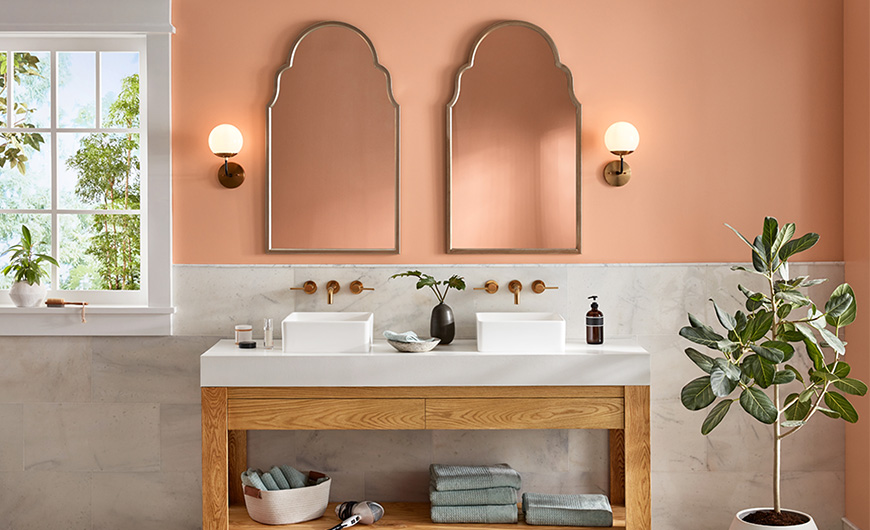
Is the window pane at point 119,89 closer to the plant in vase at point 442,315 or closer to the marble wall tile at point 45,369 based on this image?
the marble wall tile at point 45,369

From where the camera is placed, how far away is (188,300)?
2977 millimetres

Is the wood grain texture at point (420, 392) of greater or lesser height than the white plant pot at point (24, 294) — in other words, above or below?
below

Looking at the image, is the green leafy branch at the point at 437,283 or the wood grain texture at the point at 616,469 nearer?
the green leafy branch at the point at 437,283

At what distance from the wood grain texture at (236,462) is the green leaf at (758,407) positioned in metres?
1.91

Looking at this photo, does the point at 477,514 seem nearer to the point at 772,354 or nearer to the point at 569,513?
the point at 569,513

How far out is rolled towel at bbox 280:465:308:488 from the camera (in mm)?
2809

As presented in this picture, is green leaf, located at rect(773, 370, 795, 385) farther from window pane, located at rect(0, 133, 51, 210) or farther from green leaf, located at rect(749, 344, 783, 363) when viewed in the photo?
window pane, located at rect(0, 133, 51, 210)

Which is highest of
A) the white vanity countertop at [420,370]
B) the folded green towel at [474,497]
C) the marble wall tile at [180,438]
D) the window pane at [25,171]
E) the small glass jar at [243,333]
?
the window pane at [25,171]

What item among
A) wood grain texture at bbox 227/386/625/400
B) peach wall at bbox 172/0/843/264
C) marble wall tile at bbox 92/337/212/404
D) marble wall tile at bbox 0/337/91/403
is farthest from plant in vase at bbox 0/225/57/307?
wood grain texture at bbox 227/386/625/400

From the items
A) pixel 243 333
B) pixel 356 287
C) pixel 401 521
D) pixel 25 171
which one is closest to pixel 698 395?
pixel 401 521

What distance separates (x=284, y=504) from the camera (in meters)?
2.68

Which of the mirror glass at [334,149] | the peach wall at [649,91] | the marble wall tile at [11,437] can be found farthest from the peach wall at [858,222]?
the marble wall tile at [11,437]

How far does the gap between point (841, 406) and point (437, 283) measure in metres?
1.48

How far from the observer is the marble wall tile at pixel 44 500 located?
2.99 m
